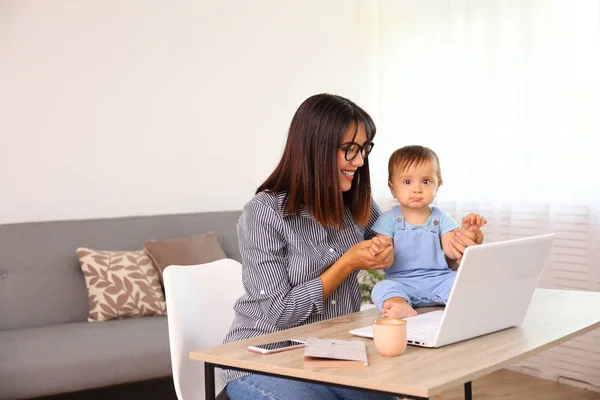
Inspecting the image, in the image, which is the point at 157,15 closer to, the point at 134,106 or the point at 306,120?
the point at 134,106

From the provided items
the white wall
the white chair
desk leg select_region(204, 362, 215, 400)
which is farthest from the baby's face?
the white wall

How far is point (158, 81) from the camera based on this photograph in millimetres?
4219

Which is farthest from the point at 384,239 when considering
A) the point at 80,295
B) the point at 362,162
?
the point at 80,295

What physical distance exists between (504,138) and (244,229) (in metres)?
2.30

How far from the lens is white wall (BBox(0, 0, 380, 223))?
384 centimetres

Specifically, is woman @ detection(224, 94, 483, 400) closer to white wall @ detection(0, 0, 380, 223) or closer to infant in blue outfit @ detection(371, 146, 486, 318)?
infant in blue outfit @ detection(371, 146, 486, 318)

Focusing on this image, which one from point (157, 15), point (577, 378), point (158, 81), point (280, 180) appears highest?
point (157, 15)

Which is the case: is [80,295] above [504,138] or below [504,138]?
below

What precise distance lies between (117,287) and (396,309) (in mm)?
1973

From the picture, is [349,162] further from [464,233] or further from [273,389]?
[273,389]

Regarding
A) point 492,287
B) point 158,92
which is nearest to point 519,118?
point 158,92

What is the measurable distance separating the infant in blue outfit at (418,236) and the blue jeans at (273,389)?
1.02 ft

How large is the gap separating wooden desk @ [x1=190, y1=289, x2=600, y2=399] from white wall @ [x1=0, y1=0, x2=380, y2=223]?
7.93ft

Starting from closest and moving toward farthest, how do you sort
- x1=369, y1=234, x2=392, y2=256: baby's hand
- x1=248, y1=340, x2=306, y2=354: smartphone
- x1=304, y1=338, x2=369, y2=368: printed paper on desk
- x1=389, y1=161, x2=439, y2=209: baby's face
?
1. x1=304, y1=338, x2=369, y2=368: printed paper on desk
2. x1=248, y1=340, x2=306, y2=354: smartphone
3. x1=369, y1=234, x2=392, y2=256: baby's hand
4. x1=389, y1=161, x2=439, y2=209: baby's face
